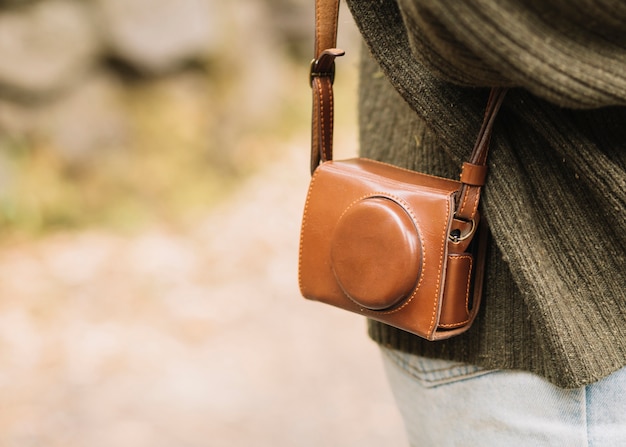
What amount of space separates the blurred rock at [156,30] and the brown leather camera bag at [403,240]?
3.04 m

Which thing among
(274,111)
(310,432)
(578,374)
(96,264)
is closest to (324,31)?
(578,374)

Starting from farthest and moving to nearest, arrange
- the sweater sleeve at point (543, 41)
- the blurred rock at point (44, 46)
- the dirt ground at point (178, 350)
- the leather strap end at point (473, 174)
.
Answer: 1. the blurred rock at point (44, 46)
2. the dirt ground at point (178, 350)
3. the leather strap end at point (473, 174)
4. the sweater sleeve at point (543, 41)

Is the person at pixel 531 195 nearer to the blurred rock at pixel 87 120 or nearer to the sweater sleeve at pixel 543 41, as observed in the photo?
the sweater sleeve at pixel 543 41

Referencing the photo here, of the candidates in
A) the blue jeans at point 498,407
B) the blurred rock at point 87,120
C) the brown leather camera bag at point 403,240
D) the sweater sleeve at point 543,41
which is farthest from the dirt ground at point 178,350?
the sweater sleeve at point 543,41

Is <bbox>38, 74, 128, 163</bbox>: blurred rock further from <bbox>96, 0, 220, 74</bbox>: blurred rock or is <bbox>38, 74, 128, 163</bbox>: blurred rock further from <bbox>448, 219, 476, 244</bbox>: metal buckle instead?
<bbox>448, 219, 476, 244</bbox>: metal buckle

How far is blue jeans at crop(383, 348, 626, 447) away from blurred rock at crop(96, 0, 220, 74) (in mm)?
3071

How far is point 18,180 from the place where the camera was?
10.8ft

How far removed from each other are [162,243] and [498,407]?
272 centimetres

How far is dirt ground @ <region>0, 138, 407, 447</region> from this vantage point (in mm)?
2303

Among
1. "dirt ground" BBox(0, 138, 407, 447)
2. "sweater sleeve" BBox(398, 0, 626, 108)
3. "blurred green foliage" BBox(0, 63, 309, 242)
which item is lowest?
"dirt ground" BBox(0, 138, 407, 447)

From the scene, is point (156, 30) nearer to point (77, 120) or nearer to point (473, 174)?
point (77, 120)

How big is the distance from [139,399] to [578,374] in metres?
1.94

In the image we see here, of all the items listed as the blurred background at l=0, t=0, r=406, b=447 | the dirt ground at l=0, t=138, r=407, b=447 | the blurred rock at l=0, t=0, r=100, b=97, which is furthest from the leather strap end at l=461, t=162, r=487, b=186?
the blurred rock at l=0, t=0, r=100, b=97

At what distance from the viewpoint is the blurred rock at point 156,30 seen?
141 inches
